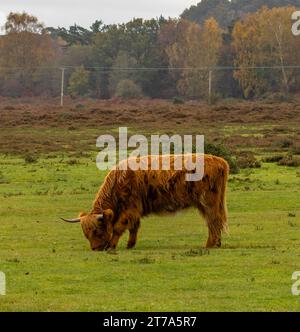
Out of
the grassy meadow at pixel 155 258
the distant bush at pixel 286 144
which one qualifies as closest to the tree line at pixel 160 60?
the distant bush at pixel 286 144

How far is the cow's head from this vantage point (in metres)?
15.5

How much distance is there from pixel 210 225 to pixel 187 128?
106ft

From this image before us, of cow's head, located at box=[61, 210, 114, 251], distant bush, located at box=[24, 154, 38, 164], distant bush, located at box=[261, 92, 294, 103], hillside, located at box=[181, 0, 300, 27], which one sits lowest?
distant bush, located at box=[24, 154, 38, 164]

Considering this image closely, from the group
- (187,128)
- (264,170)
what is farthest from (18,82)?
(264,170)

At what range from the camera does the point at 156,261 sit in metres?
13.7

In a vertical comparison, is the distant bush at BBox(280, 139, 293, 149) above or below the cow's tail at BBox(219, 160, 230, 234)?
below

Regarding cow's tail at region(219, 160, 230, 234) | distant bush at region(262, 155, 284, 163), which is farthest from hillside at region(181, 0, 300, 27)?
cow's tail at region(219, 160, 230, 234)

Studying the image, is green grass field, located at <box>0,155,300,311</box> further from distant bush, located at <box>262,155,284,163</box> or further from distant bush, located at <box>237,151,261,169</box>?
distant bush, located at <box>262,155,284,163</box>

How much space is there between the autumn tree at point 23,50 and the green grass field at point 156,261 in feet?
231

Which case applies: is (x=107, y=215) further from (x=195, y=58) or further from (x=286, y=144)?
A: (x=195, y=58)

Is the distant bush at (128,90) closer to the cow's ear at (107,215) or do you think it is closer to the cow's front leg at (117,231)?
the cow's front leg at (117,231)

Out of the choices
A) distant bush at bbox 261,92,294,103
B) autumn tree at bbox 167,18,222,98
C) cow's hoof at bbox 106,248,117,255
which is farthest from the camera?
autumn tree at bbox 167,18,222,98

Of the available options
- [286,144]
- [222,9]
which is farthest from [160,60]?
[286,144]
